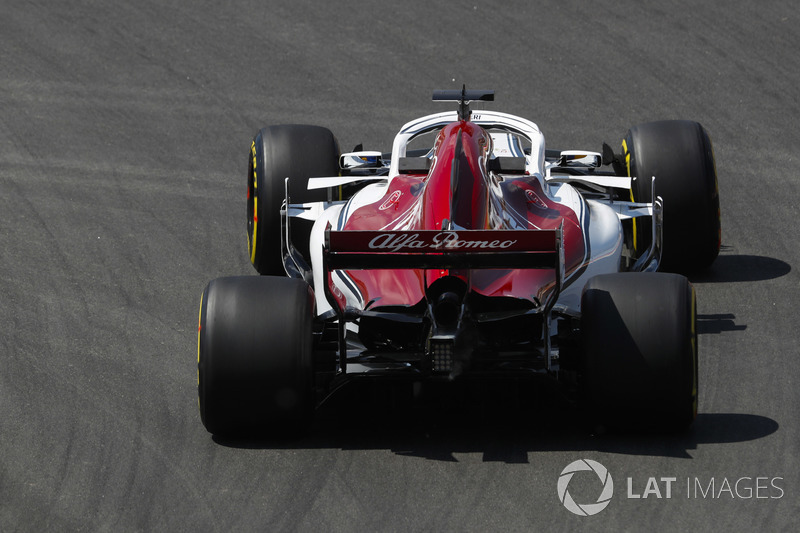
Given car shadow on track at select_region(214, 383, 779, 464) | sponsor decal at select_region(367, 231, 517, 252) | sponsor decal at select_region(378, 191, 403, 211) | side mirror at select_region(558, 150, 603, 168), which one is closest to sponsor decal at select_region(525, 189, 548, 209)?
Result: sponsor decal at select_region(378, 191, 403, 211)

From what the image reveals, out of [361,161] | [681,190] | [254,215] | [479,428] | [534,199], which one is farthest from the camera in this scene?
[254,215]

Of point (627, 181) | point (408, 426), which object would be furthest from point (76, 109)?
point (408, 426)

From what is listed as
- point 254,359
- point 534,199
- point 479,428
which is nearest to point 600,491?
point 479,428

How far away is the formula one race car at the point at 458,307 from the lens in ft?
30.0

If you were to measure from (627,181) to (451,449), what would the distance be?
337 centimetres

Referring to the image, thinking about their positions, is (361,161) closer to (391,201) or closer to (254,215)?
(254,215)

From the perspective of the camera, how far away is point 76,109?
17.7m

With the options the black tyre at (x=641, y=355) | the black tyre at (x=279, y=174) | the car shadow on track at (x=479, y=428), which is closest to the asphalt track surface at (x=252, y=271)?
the car shadow on track at (x=479, y=428)

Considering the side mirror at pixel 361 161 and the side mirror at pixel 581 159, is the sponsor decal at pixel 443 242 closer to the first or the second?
the side mirror at pixel 581 159

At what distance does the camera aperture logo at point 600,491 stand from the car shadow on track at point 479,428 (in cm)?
24

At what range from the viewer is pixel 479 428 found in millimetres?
9703

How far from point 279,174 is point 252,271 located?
0.95 m

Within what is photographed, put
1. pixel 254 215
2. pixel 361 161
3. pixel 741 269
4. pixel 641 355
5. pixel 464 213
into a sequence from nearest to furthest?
pixel 641 355, pixel 464 213, pixel 361 161, pixel 254 215, pixel 741 269

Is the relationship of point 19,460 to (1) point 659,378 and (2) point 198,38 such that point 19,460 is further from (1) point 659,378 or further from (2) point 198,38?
(2) point 198,38
